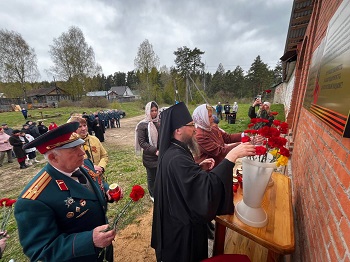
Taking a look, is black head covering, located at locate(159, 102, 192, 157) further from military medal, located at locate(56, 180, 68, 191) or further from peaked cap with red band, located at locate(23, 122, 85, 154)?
military medal, located at locate(56, 180, 68, 191)

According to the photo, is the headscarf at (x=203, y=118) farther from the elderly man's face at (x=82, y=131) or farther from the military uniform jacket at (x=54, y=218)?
the elderly man's face at (x=82, y=131)

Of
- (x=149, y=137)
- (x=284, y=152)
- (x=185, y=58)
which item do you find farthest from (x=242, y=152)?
(x=185, y=58)

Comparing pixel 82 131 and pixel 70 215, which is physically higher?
pixel 82 131

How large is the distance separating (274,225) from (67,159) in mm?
2005

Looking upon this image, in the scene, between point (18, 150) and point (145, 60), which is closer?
point (18, 150)

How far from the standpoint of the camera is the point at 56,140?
61.7 inches

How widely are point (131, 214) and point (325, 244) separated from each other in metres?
3.59

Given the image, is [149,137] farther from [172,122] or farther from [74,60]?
[74,60]

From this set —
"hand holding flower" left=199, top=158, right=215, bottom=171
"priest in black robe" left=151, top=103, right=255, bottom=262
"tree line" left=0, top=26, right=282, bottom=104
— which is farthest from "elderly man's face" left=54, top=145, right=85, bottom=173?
"tree line" left=0, top=26, right=282, bottom=104

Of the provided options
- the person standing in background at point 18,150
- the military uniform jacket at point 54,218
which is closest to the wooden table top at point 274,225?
the military uniform jacket at point 54,218

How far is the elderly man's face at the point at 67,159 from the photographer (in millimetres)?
1602

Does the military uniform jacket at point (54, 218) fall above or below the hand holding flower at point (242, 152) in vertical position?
below

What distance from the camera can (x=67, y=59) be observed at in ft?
99.6

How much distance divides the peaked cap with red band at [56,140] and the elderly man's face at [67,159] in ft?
0.18
